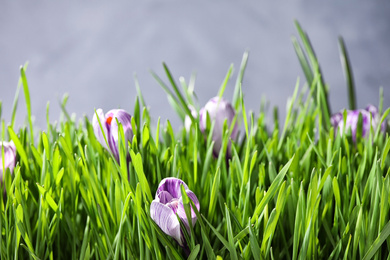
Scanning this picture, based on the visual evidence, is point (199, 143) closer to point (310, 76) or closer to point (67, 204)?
point (67, 204)

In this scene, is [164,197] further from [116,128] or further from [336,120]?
[336,120]

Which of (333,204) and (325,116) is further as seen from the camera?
(325,116)

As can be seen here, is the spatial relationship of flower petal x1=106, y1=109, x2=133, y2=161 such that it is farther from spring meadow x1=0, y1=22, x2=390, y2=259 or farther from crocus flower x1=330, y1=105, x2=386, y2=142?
crocus flower x1=330, y1=105, x2=386, y2=142

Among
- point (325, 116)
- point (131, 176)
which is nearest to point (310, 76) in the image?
point (325, 116)

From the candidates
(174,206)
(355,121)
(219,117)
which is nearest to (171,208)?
(174,206)

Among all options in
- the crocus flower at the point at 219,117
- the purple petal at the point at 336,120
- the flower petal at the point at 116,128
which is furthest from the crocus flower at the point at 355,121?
the flower petal at the point at 116,128

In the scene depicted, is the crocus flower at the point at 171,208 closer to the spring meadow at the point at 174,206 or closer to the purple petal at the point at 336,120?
the spring meadow at the point at 174,206

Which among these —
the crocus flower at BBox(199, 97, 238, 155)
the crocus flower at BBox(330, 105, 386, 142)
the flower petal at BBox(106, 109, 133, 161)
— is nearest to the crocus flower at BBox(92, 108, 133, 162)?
the flower petal at BBox(106, 109, 133, 161)

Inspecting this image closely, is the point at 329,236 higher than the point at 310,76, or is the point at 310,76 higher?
the point at 310,76
